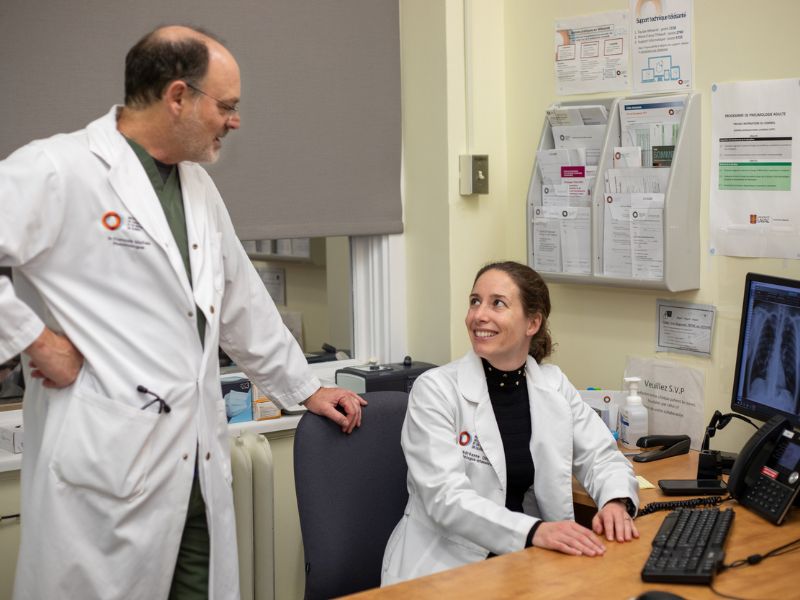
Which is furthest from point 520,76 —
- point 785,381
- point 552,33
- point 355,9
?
point 785,381

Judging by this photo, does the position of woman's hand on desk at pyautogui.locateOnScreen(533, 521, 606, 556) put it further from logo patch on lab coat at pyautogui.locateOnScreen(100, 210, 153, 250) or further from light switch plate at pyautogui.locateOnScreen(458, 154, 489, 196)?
light switch plate at pyautogui.locateOnScreen(458, 154, 489, 196)

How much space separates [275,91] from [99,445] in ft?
4.62

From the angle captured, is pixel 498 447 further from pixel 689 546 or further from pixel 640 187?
pixel 640 187

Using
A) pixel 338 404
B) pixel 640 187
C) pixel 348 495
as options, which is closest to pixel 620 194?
pixel 640 187

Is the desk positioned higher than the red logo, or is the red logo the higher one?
the red logo

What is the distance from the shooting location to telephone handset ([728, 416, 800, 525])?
204 cm

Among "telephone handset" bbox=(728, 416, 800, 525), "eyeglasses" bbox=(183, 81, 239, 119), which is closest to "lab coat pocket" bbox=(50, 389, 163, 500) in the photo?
"eyeglasses" bbox=(183, 81, 239, 119)

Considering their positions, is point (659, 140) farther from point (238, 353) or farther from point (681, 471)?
point (238, 353)

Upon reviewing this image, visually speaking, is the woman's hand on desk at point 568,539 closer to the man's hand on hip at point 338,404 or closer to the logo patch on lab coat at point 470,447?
the logo patch on lab coat at point 470,447

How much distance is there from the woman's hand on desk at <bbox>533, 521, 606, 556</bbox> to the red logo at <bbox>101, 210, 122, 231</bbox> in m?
1.04

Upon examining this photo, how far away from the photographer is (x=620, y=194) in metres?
2.74

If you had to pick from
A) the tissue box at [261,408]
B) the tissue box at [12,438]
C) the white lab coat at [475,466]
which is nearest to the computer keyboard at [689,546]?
the white lab coat at [475,466]

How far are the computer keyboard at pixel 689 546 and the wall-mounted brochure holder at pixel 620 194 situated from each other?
820mm

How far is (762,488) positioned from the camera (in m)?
2.11
